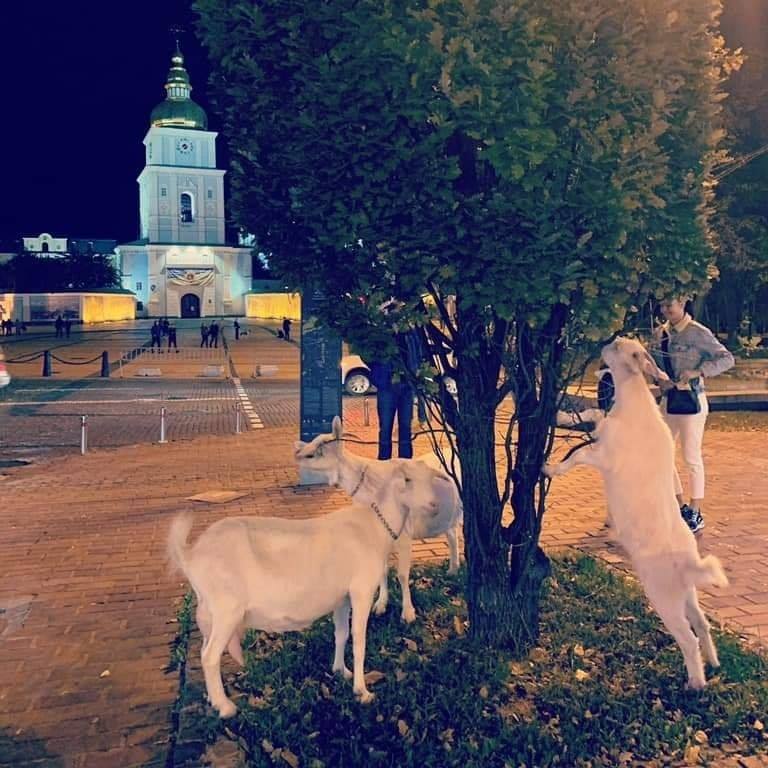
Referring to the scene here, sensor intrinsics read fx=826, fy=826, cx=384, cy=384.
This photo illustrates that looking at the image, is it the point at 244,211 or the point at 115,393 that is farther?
the point at 115,393

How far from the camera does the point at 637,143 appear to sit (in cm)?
380

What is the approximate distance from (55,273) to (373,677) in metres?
92.4

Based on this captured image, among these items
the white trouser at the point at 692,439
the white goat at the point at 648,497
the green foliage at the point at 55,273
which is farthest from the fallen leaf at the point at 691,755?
the green foliage at the point at 55,273

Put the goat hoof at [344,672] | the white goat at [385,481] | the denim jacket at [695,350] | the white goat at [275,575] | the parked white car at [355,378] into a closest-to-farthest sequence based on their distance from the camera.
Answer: the white goat at [275,575] < the goat hoof at [344,672] < the white goat at [385,481] < the denim jacket at [695,350] < the parked white car at [355,378]

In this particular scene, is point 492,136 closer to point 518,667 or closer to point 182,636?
point 518,667

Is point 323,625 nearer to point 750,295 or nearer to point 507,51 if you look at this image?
point 507,51

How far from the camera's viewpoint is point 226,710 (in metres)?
4.23

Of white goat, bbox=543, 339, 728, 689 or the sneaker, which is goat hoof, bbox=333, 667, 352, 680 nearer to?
white goat, bbox=543, 339, 728, 689

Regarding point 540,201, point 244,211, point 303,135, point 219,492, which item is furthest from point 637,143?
point 219,492

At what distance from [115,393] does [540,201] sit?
19284mm

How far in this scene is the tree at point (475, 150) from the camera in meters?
3.62

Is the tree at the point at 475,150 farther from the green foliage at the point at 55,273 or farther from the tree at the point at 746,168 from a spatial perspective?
the green foliage at the point at 55,273

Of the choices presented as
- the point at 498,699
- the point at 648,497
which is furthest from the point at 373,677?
the point at 648,497

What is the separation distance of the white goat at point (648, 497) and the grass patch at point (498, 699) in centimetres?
30
